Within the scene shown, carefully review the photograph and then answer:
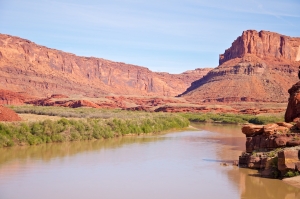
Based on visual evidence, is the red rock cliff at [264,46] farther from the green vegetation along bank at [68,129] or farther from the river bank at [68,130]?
the green vegetation along bank at [68,129]

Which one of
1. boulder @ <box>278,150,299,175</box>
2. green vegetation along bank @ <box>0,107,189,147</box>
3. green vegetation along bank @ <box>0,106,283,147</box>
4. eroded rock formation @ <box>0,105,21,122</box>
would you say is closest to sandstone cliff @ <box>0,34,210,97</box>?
green vegetation along bank @ <box>0,106,283,147</box>

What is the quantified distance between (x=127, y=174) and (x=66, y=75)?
388 ft

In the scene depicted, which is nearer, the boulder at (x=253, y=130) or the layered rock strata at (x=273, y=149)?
the layered rock strata at (x=273, y=149)

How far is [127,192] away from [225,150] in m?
14.4

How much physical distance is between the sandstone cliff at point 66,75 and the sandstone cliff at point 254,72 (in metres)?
32.2

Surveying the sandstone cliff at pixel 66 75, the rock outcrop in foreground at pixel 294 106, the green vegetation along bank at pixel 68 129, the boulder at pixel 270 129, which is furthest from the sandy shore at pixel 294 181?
the sandstone cliff at pixel 66 75

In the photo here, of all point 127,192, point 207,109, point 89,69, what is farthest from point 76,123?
point 89,69

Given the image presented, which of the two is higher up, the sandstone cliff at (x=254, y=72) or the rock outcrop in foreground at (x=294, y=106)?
the sandstone cliff at (x=254, y=72)

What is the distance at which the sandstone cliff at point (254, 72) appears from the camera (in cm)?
10361

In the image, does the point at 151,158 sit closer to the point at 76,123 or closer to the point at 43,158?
the point at 43,158

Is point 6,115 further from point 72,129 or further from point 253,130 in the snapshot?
point 253,130

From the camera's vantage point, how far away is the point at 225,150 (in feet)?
102

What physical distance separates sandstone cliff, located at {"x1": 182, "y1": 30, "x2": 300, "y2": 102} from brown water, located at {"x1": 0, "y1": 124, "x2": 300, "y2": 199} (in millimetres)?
72187

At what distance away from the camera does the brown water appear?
17734 mm
